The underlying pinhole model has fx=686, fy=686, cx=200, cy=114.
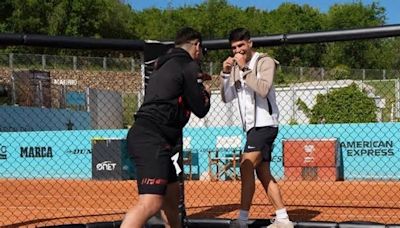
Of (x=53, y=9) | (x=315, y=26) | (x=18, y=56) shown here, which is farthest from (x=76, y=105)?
(x=315, y=26)

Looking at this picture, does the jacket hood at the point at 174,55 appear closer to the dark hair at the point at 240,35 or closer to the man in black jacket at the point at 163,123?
the man in black jacket at the point at 163,123

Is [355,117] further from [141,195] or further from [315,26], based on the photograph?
[315,26]

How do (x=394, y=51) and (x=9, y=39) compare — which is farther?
(x=394, y=51)

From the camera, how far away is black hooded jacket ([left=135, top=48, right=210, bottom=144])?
5176 millimetres

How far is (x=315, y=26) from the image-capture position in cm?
7650

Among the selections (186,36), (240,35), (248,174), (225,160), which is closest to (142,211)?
(186,36)

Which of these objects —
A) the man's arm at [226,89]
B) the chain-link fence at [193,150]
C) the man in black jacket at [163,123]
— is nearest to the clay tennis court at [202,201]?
the chain-link fence at [193,150]

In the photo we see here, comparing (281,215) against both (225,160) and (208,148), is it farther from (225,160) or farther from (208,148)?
(208,148)

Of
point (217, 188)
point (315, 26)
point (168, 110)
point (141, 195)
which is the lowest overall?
point (217, 188)

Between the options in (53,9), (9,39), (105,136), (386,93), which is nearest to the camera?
(9,39)

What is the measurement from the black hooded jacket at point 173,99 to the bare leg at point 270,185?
68.9 inches

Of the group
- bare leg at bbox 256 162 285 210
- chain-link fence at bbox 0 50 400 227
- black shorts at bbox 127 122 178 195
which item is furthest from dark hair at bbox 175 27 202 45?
chain-link fence at bbox 0 50 400 227

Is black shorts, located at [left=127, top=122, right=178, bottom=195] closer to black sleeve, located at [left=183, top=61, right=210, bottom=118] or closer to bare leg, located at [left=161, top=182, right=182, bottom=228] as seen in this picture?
bare leg, located at [left=161, top=182, right=182, bottom=228]

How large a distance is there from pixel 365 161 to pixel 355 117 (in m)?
6.91
